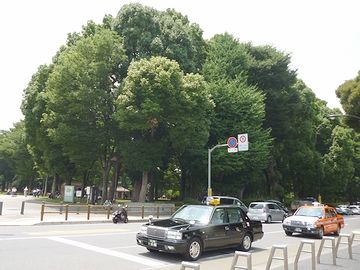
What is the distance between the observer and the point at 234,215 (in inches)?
546

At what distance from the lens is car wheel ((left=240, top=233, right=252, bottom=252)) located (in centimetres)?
1388

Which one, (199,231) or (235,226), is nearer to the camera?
(199,231)

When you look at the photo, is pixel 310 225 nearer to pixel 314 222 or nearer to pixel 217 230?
pixel 314 222

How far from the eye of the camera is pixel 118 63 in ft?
132

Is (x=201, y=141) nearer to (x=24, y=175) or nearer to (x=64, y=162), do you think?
(x=64, y=162)

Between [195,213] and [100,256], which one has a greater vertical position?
[195,213]

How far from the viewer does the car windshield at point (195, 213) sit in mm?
12859

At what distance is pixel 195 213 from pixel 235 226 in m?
1.53

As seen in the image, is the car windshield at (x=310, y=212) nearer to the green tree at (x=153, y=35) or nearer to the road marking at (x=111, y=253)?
the road marking at (x=111, y=253)

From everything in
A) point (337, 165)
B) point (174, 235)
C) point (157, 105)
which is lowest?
point (174, 235)

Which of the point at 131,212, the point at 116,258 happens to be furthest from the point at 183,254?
the point at 131,212

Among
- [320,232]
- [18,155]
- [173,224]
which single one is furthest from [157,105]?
[18,155]

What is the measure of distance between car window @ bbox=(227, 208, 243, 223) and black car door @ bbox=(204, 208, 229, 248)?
1.07ft

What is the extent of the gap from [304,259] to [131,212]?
2138 centimetres
